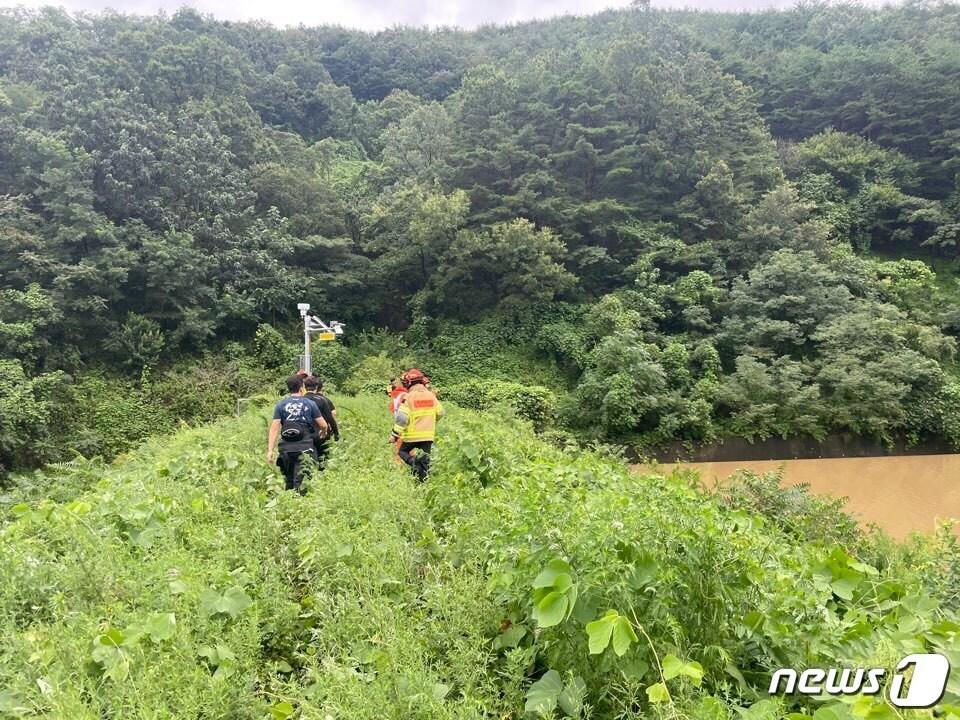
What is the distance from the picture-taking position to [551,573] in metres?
1.79

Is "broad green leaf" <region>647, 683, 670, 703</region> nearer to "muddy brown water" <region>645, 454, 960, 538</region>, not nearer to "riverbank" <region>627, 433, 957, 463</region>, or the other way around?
"muddy brown water" <region>645, 454, 960, 538</region>

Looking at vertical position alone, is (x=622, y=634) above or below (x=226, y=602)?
above

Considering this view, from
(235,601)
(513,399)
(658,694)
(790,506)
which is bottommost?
(513,399)

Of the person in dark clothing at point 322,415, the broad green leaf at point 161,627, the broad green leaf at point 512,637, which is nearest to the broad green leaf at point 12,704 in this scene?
the broad green leaf at point 161,627

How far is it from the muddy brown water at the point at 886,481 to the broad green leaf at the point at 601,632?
7.85 meters

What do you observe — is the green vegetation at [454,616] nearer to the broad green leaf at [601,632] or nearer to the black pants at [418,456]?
the broad green leaf at [601,632]

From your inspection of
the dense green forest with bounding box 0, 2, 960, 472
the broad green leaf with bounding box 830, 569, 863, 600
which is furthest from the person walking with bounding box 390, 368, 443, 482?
the dense green forest with bounding box 0, 2, 960, 472

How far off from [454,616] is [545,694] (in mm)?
480

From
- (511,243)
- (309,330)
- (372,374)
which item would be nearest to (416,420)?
(309,330)

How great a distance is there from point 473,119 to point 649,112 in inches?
258

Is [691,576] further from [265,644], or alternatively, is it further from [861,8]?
[861,8]

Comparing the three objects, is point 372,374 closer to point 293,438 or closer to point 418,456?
point 418,456

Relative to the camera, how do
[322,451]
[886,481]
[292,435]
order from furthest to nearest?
[886,481], [322,451], [292,435]

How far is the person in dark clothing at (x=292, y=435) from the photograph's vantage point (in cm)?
471
